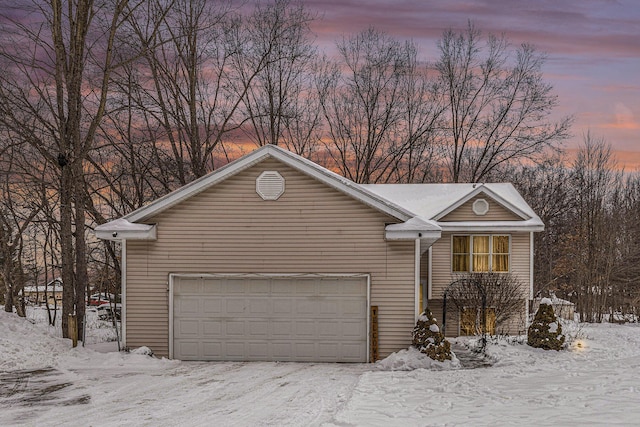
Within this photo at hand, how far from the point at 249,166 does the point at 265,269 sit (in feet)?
9.14

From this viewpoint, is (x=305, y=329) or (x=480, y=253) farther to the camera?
(x=480, y=253)

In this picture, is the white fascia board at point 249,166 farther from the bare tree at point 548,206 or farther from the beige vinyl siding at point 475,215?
the bare tree at point 548,206

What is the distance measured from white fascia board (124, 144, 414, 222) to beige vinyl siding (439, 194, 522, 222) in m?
8.84

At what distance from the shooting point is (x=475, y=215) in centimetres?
2475

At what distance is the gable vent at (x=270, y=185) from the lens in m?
17.0

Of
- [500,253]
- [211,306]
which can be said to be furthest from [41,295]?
[211,306]

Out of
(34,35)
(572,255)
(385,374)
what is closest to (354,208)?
(385,374)

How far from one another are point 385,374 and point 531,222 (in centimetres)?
1219

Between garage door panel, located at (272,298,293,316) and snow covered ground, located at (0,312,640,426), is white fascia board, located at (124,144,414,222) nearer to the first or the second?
garage door panel, located at (272,298,293,316)

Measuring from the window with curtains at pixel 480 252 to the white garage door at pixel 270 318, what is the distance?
917 centimetres

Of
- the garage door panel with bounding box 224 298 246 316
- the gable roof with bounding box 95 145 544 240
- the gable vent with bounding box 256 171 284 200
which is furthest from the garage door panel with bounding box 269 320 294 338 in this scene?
the gable roof with bounding box 95 145 544 240

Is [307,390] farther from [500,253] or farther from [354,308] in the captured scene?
[500,253]

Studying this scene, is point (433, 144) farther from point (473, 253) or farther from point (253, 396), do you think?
point (253, 396)

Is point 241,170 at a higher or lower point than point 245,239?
higher
